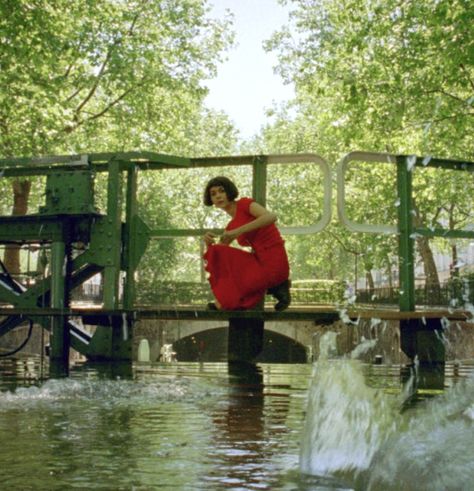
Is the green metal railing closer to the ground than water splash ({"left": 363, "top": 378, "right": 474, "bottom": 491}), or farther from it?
farther from it

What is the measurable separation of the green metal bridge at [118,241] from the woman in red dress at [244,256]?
0.61ft

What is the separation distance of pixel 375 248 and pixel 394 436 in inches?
1313

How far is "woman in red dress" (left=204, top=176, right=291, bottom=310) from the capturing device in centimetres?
870

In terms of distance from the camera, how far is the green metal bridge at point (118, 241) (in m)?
9.32

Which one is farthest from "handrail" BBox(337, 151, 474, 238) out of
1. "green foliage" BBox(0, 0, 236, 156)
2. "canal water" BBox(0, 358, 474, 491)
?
"green foliage" BBox(0, 0, 236, 156)

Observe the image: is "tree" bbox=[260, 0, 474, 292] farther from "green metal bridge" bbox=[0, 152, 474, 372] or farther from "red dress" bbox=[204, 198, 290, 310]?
"red dress" bbox=[204, 198, 290, 310]

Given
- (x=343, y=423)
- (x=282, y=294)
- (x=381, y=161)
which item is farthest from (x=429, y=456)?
(x=381, y=161)

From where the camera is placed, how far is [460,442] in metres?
2.93

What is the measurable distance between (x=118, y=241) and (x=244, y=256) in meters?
1.36

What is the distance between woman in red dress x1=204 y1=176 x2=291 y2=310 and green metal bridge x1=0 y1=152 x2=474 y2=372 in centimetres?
19

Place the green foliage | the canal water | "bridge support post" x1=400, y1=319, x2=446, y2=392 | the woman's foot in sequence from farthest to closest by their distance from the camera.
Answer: the green foliage < "bridge support post" x1=400, y1=319, x2=446, y2=392 < the woman's foot < the canal water

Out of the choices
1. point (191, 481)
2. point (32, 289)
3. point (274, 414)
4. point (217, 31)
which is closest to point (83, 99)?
point (217, 31)

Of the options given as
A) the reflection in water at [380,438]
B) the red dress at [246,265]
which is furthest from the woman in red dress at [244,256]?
the reflection in water at [380,438]

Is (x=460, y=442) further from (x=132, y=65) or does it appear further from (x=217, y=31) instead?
(x=217, y=31)
